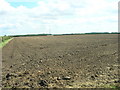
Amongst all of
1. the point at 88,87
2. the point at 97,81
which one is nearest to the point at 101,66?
the point at 97,81

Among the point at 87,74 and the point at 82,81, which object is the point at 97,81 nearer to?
the point at 82,81

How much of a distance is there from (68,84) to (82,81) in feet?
1.99

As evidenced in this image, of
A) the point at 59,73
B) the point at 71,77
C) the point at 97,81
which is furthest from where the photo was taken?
the point at 59,73

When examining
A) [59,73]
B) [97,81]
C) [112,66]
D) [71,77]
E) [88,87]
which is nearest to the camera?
[88,87]

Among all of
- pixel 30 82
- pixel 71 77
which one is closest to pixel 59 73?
pixel 71 77

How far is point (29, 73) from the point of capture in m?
10.9

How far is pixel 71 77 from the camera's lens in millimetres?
9711

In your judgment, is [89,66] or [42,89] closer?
[42,89]

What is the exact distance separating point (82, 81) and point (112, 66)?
109 inches

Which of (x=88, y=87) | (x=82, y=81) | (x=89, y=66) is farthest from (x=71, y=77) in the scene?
(x=89, y=66)

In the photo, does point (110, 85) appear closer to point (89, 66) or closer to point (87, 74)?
point (87, 74)

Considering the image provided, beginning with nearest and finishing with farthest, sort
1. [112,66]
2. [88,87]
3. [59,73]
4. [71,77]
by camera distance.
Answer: [88,87]
[71,77]
[59,73]
[112,66]

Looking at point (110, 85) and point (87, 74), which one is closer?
point (110, 85)

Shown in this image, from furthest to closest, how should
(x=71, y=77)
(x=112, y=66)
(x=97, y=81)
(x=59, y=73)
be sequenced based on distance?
1. (x=112, y=66)
2. (x=59, y=73)
3. (x=71, y=77)
4. (x=97, y=81)
